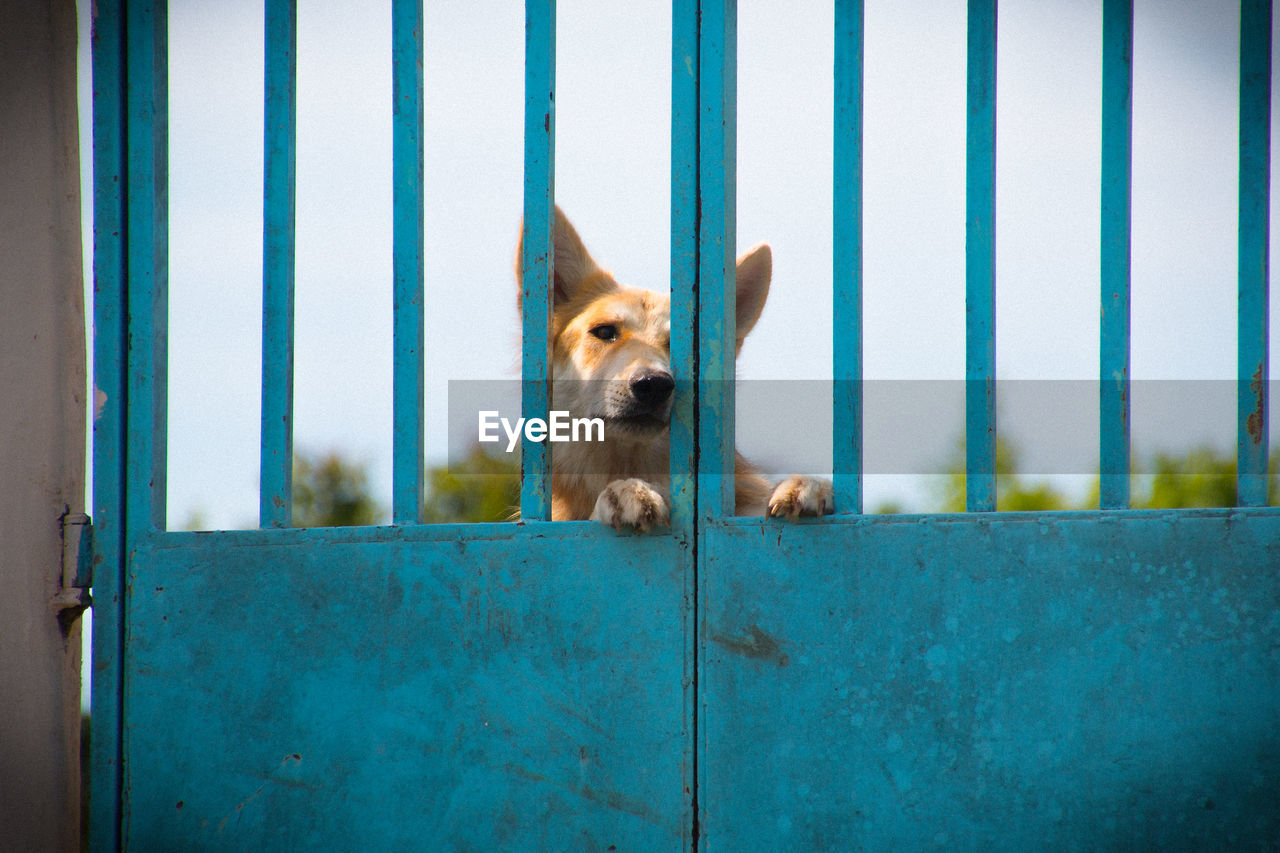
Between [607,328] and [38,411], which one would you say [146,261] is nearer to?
[38,411]

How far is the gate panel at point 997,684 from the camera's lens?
7.04 feet

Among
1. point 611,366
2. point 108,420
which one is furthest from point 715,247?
point 108,420

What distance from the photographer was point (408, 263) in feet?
7.91

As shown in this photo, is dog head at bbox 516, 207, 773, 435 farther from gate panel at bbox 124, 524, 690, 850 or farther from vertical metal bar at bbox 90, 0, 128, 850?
vertical metal bar at bbox 90, 0, 128, 850

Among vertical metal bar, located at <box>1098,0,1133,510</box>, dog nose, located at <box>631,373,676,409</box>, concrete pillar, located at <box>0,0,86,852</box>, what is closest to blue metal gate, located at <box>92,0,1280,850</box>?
vertical metal bar, located at <box>1098,0,1133,510</box>

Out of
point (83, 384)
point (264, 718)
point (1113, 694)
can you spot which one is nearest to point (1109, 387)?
point (1113, 694)

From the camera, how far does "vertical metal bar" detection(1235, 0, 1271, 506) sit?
232 centimetres

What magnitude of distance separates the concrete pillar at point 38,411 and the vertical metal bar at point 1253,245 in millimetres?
3110

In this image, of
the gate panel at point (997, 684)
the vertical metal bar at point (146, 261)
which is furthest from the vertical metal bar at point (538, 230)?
the vertical metal bar at point (146, 261)

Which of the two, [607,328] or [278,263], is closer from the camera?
[278,263]

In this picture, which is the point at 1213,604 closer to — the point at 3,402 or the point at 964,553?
the point at 964,553

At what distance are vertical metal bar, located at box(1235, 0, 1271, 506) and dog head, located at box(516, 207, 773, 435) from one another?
1.59 meters

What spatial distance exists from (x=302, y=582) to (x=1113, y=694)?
2021 millimetres

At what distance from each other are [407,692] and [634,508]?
74 centimetres
